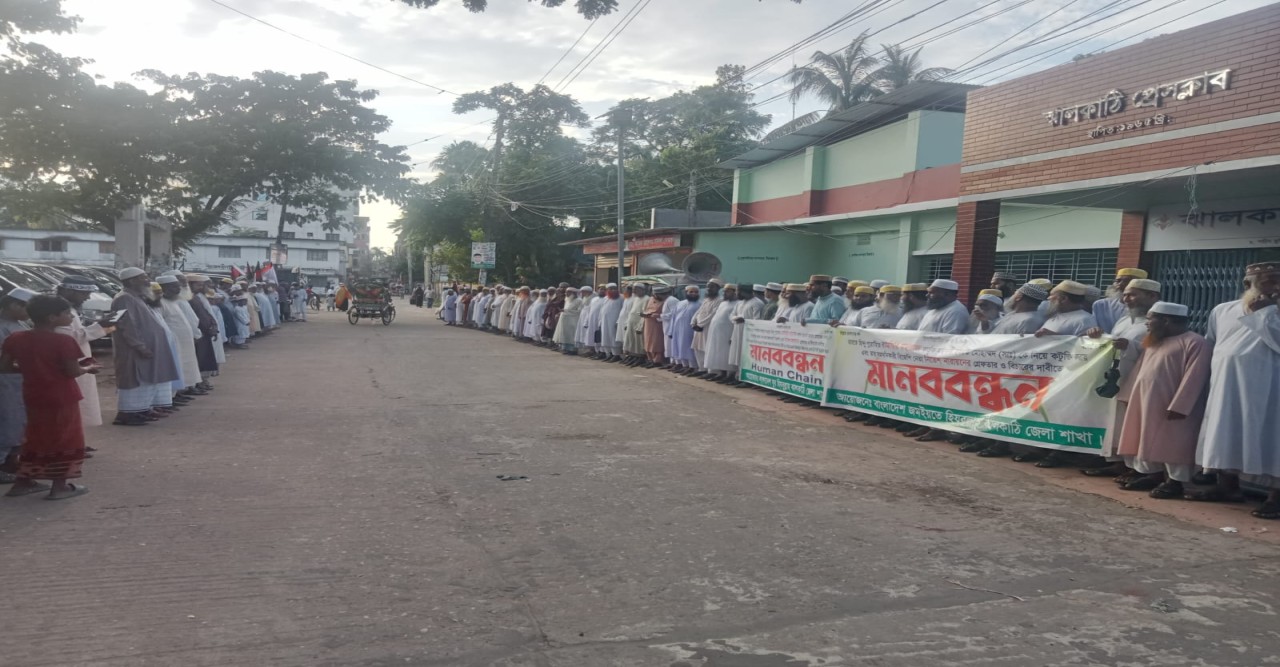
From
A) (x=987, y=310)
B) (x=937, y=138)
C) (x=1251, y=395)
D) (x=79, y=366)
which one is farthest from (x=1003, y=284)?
(x=79, y=366)

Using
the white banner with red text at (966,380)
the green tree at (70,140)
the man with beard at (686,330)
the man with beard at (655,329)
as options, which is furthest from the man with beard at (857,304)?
the green tree at (70,140)

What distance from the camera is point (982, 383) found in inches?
320

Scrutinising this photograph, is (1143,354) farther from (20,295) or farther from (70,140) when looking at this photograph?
(70,140)

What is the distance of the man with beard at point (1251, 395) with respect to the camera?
5.74 metres

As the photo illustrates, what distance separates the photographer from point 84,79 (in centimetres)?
1927

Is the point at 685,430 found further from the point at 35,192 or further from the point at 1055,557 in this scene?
the point at 35,192

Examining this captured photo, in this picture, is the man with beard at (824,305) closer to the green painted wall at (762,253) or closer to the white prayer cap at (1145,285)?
the white prayer cap at (1145,285)

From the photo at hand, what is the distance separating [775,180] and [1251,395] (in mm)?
20205

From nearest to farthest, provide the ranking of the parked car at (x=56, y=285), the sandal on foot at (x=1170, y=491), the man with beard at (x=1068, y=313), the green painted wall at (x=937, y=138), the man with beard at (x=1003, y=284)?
→ the sandal on foot at (x=1170, y=491), the man with beard at (x=1068, y=313), the man with beard at (x=1003, y=284), the parked car at (x=56, y=285), the green painted wall at (x=937, y=138)

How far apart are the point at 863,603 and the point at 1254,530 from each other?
→ 3.19 m

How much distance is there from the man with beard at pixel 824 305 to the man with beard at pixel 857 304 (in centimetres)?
32

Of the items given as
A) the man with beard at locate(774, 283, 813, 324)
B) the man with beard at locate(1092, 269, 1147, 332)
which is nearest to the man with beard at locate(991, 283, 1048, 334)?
the man with beard at locate(1092, 269, 1147, 332)

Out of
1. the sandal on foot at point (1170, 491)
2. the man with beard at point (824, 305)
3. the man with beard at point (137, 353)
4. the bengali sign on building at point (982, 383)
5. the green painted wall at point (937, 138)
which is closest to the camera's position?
the sandal on foot at point (1170, 491)

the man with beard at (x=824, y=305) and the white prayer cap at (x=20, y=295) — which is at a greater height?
the man with beard at (x=824, y=305)
